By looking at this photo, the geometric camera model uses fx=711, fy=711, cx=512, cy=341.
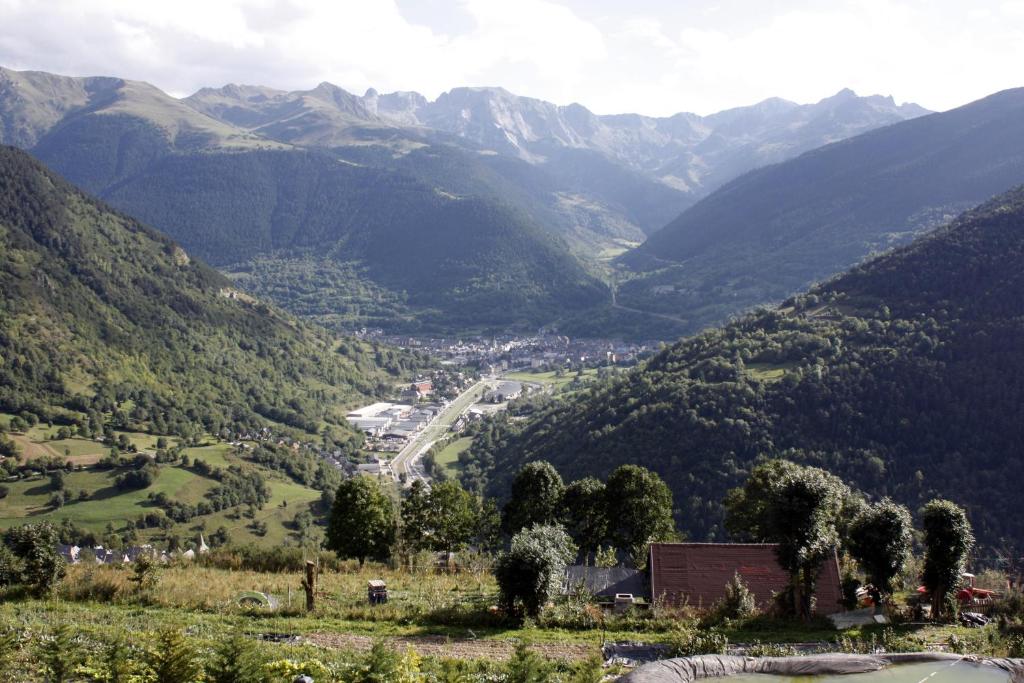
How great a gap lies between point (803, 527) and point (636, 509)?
14.3 m

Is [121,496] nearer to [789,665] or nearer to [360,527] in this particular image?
[360,527]

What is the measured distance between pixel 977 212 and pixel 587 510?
320 feet

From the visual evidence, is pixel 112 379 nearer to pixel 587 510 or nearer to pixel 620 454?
pixel 620 454

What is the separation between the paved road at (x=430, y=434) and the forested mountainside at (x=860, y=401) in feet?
29.8

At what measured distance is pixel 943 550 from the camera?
2111 cm

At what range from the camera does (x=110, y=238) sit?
135 m

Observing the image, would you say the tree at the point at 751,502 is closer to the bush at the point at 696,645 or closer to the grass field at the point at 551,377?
the bush at the point at 696,645

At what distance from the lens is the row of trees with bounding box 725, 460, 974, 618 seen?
21.2 m

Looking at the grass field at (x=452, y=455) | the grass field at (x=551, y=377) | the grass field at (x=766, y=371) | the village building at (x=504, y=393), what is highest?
the grass field at (x=551, y=377)

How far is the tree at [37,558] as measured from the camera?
2084 centimetres

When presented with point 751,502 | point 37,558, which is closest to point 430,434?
point 751,502

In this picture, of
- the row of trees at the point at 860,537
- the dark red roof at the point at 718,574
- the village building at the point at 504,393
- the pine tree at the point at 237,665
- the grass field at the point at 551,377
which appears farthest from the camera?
the grass field at the point at 551,377

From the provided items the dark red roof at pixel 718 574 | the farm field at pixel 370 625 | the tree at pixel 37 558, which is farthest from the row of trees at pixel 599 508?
the tree at pixel 37 558

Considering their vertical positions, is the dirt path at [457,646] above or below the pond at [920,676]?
below
